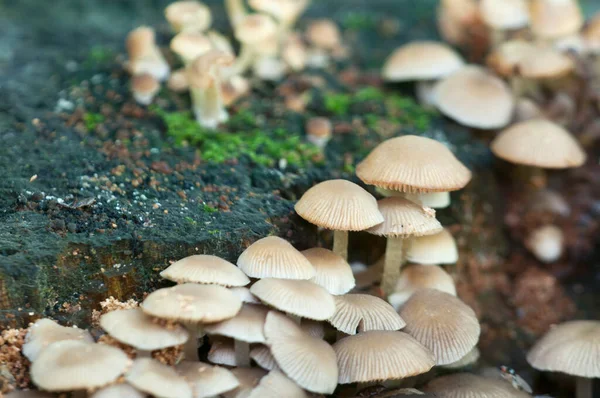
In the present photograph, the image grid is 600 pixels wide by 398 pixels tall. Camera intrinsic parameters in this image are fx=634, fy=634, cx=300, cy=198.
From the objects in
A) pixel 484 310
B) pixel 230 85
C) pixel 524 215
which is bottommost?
pixel 484 310


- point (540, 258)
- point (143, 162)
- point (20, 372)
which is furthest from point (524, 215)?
point (20, 372)

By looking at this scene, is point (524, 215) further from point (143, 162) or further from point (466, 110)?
point (143, 162)

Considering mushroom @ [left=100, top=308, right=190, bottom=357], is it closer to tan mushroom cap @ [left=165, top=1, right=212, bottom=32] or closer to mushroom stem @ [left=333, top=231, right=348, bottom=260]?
mushroom stem @ [left=333, top=231, right=348, bottom=260]

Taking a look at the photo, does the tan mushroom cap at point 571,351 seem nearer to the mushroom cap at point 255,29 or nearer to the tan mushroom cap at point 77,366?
the tan mushroom cap at point 77,366

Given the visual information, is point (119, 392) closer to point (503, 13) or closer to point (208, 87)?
point (208, 87)

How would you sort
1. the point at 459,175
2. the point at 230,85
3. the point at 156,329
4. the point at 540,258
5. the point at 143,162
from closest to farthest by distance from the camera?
the point at 156,329
the point at 459,175
the point at 143,162
the point at 230,85
the point at 540,258

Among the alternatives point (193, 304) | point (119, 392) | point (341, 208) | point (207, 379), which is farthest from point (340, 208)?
point (119, 392)
